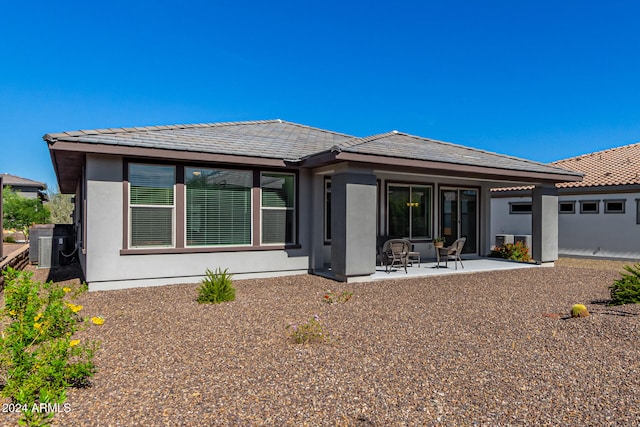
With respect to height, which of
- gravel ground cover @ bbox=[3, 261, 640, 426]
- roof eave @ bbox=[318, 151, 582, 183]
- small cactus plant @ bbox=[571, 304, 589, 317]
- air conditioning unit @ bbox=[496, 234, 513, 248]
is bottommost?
gravel ground cover @ bbox=[3, 261, 640, 426]

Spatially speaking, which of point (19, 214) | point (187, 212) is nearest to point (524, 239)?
point (187, 212)

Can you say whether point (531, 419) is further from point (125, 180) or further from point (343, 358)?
point (125, 180)

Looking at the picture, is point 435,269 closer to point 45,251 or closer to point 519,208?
point 519,208

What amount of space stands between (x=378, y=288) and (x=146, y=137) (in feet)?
20.3

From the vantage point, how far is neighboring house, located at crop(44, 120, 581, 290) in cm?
816

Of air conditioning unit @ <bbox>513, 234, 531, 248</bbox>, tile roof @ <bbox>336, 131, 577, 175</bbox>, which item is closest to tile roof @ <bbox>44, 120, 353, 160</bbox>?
tile roof @ <bbox>336, 131, 577, 175</bbox>

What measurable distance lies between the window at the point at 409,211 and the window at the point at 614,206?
811 cm

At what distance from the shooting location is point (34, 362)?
3121 mm

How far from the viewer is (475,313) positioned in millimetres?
6258

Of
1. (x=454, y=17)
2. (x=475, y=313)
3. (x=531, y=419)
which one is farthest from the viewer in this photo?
(x=454, y=17)

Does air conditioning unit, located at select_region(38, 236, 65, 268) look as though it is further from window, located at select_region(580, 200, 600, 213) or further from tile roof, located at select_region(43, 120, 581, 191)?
window, located at select_region(580, 200, 600, 213)

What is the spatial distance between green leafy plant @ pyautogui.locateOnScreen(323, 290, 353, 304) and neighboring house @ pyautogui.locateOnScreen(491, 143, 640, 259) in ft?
43.5

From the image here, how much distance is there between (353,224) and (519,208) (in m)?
13.3

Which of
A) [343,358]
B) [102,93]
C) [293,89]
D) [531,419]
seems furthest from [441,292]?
[293,89]
